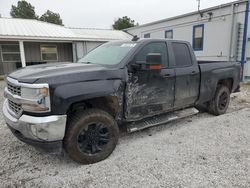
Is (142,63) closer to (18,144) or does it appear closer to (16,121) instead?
(16,121)

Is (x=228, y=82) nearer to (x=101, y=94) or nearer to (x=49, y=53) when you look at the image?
(x=101, y=94)

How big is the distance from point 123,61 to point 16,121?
182cm

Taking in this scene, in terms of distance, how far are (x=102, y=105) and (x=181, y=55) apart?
214cm

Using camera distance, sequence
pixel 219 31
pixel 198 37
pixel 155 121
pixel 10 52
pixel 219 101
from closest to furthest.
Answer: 1. pixel 155 121
2. pixel 219 101
3. pixel 219 31
4. pixel 198 37
5. pixel 10 52

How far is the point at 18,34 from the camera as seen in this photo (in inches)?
484

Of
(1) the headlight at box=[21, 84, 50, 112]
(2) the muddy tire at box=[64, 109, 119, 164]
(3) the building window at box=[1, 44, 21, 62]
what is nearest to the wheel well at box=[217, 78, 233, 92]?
(2) the muddy tire at box=[64, 109, 119, 164]

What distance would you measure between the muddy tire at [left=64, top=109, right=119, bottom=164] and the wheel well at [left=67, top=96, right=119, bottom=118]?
131mm

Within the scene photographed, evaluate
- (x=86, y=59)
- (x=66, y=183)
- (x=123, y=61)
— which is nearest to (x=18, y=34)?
(x=86, y=59)

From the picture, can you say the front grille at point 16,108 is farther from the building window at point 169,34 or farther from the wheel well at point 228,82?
the building window at point 169,34

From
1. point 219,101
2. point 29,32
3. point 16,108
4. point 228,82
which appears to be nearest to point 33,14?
point 29,32

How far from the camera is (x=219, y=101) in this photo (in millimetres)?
5195

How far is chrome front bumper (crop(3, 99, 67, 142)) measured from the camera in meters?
2.44

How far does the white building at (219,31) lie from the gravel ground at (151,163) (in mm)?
7857

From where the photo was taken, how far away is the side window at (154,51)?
3482mm
